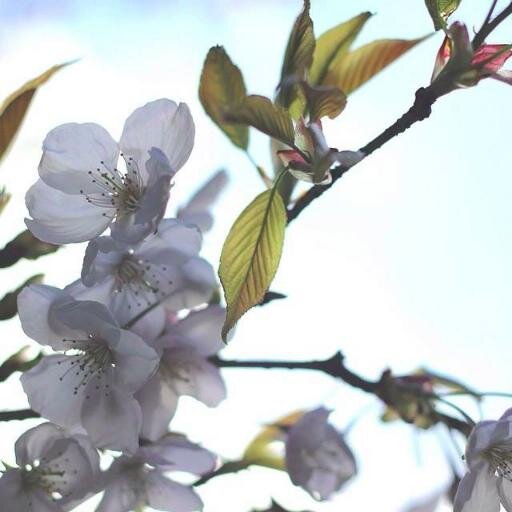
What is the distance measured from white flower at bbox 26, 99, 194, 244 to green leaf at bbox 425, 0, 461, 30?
0.64 feet

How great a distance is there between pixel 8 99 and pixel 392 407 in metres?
0.46

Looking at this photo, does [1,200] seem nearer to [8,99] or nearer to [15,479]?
[8,99]

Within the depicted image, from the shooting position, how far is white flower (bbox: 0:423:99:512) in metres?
0.76

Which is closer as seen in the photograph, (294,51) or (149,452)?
(294,51)

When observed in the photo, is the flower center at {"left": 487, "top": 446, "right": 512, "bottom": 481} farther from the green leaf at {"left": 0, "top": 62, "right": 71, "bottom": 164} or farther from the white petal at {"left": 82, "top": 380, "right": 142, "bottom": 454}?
the green leaf at {"left": 0, "top": 62, "right": 71, "bottom": 164}

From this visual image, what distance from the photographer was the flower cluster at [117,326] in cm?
71

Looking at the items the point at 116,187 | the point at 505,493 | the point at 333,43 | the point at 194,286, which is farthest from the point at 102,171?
the point at 505,493

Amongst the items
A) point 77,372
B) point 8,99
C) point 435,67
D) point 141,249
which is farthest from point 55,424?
point 435,67

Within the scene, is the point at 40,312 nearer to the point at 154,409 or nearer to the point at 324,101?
the point at 154,409

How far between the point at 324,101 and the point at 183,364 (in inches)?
13.6

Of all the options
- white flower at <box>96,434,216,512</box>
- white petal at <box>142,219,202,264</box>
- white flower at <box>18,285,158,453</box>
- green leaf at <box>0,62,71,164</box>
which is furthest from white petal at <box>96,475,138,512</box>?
green leaf at <box>0,62,71,164</box>

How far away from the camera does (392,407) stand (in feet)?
2.76

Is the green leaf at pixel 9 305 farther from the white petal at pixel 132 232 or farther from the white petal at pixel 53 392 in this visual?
the white petal at pixel 132 232

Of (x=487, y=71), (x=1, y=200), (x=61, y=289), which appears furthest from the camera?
(x=1, y=200)
